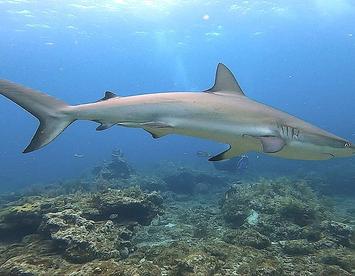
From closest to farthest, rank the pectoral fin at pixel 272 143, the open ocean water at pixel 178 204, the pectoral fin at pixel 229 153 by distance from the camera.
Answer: the pectoral fin at pixel 272 143
the pectoral fin at pixel 229 153
the open ocean water at pixel 178 204

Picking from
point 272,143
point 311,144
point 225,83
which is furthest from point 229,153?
point 311,144

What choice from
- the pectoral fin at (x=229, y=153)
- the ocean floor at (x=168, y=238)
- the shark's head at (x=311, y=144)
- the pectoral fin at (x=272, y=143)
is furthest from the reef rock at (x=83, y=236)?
the shark's head at (x=311, y=144)

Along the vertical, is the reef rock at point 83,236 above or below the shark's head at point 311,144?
below

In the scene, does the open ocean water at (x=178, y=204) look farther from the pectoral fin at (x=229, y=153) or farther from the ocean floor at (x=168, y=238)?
the pectoral fin at (x=229, y=153)

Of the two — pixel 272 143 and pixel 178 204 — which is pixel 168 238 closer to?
pixel 272 143

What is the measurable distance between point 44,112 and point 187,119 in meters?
2.40

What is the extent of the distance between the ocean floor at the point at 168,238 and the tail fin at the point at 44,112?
222 centimetres

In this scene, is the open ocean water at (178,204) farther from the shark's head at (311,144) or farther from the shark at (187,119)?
the shark at (187,119)

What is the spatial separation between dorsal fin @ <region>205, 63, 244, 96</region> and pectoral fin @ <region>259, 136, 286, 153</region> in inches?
52.2

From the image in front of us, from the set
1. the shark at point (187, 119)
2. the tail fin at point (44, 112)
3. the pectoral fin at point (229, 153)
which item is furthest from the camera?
the pectoral fin at point (229, 153)

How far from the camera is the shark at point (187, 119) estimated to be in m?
5.39

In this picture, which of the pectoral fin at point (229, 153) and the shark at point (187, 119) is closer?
the shark at point (187, 119)

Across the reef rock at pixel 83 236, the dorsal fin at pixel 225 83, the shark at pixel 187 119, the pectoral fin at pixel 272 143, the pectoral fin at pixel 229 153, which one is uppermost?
the dorsal fin at pixel 225 83

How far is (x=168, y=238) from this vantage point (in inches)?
350
